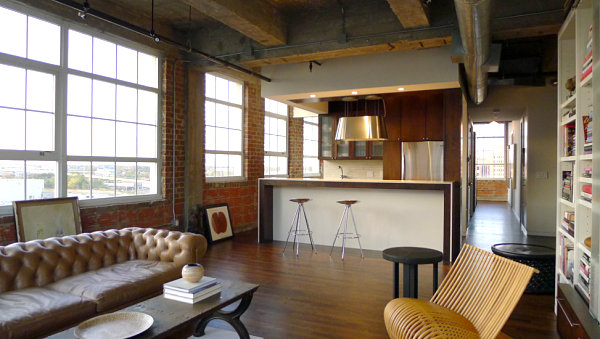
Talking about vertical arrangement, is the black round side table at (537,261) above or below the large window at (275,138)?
below

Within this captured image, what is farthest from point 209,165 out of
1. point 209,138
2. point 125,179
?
point 125,179

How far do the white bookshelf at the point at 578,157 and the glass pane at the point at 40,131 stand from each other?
5.18 m

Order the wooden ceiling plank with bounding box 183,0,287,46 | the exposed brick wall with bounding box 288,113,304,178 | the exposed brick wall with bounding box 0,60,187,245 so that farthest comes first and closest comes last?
the exposed brick wall with bounding box 288,113,304,178 → the exposed brick wall with bounding box 0,60,187,245 → the wooden ceiling plank with bounding box 183,0,287,46

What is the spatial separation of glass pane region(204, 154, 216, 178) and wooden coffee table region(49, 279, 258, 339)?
14.2 ft

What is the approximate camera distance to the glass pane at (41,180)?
4.67m

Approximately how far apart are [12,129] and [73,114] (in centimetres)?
75

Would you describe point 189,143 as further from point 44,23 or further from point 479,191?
point 479,191

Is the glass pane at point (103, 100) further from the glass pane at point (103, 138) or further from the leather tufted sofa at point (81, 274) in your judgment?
the leather tufted sofa at point (81, 274)

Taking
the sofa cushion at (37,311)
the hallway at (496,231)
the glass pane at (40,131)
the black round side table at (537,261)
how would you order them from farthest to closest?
the hallway at (496,231)
the glass pane at (40,131)
the black round side table at (537,261)
the sofa cushion at (37,311)

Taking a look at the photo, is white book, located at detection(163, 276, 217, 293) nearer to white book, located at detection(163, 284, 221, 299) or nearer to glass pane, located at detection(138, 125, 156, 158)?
white book, located at detection(163, 284, 221, 299)

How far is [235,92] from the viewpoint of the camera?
27.0 ft

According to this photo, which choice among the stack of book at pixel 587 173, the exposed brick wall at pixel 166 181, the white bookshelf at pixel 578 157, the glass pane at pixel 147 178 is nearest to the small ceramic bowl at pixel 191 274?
the white bookshelf at pixel 578 157

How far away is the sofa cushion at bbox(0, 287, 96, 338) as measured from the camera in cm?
252

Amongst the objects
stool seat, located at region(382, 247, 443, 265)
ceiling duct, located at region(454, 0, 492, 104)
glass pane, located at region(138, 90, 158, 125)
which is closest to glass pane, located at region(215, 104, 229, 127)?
glass pane, located at region(138, 90, 158, 125)
